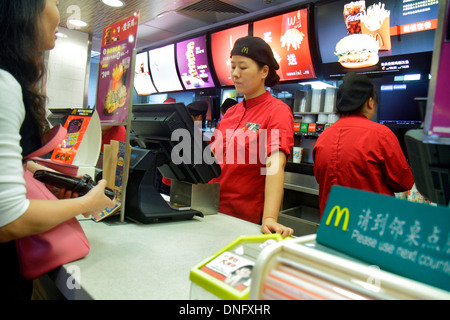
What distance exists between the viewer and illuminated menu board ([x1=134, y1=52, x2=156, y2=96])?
19.1ft

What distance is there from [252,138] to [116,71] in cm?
82

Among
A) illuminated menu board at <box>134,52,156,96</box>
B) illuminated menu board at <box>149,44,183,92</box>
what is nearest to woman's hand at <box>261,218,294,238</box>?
illuminated menu board at <box>149,44,183,92</box>

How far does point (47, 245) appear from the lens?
2.99ft

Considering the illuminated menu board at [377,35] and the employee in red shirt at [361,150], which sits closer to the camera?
the employee in red shirt at [361,150]

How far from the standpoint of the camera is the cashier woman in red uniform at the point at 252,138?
1.73 m

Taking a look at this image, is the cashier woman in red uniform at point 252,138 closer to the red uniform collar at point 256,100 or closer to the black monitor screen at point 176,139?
the red uniform collar at point 256,100

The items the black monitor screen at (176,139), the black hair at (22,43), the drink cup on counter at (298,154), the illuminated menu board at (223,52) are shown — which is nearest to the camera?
the black hair at (22,43)

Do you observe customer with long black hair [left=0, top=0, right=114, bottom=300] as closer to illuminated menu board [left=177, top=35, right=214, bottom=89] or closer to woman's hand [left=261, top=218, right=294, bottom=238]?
woman's hand [left=261, top=218, right=294, bottom=238]

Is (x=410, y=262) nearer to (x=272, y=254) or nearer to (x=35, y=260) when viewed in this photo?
(x=272, y=254)

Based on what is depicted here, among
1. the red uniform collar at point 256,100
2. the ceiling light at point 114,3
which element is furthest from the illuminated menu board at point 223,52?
the red uniform collar at point 256,100

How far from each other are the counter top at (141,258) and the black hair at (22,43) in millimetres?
458

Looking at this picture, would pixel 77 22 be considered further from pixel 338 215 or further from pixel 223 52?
pixel 338 215

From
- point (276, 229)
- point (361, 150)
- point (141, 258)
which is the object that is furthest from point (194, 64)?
point (141, 258)

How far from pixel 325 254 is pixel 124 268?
26.3 inches
